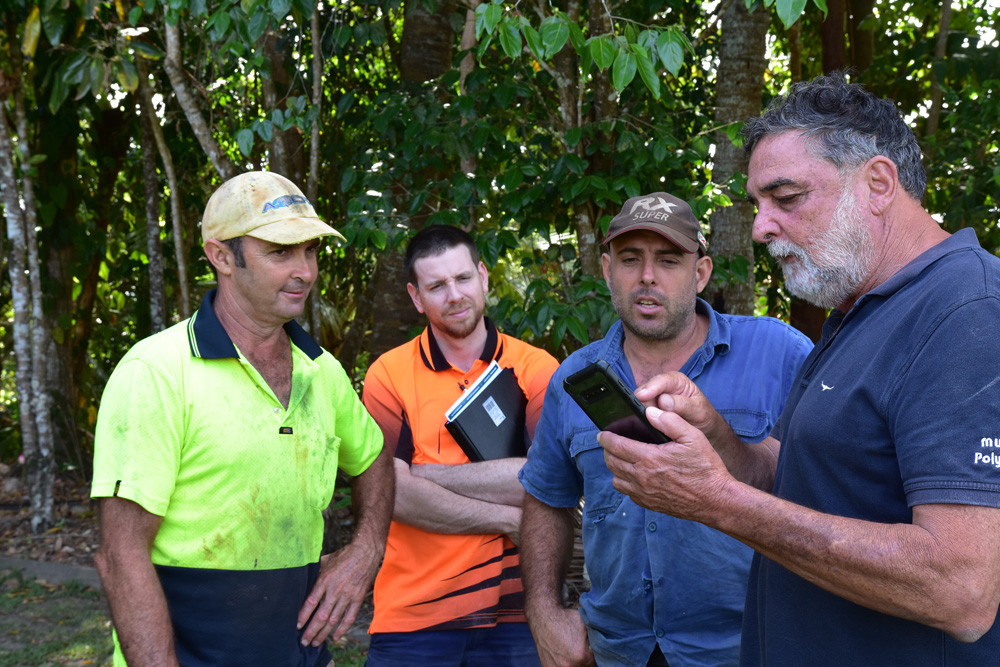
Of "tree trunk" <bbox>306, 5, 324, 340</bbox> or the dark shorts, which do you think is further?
"tree trunk" <bbox>306, 5, 324, 340</bbox>

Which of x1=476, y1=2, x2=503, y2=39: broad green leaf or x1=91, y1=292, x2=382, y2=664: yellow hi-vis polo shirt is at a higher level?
x1=476, y1=2, x2=503, y2=39: broad green leaf

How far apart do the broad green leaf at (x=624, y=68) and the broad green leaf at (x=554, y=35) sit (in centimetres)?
22

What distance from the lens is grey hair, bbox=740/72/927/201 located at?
6.18ft

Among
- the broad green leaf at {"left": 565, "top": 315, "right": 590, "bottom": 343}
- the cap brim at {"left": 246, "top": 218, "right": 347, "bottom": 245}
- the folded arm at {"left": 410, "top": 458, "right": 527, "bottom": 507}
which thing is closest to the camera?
the cap brim at {"left": 246, "top": 218, "right": 347, "bottom": 245}

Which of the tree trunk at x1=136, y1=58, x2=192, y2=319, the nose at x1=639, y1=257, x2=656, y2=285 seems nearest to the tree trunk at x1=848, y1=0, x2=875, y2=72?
the tree trunk at x1=136, y1=58, x2=192, y2=319

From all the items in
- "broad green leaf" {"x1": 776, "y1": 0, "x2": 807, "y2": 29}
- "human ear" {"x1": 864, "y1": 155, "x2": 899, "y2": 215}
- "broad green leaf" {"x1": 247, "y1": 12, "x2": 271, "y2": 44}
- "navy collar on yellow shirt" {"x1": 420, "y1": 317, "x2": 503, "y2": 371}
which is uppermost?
"broad green leaf" {"x1": 247, "y1": 12, "x2": 271, "y2": 44}

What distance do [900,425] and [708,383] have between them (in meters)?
1.12

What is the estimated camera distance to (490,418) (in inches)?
135

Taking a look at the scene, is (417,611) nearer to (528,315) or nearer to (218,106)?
(528,315)

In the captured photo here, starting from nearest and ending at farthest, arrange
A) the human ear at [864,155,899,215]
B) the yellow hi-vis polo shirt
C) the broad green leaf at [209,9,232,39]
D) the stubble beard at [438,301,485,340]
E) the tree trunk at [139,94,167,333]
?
the human ear at [864,155,899,215] → the yellow hi-vis polo shirt → the stubble beard at [438,301,485,340] → the broad green leaf at [209,9,232,39] → the tree trunk at [139,94,167,333]

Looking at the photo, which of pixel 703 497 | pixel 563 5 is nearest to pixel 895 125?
pixel 703 497

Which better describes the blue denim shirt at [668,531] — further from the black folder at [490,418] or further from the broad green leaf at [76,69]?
the broad green leaf at [76,69]

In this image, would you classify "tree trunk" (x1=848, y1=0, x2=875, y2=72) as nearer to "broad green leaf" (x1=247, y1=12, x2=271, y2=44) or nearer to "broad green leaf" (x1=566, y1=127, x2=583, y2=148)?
"broad green leaf" (x1=566, y1=127, x2=583, y2=148)

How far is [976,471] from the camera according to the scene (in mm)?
1449
